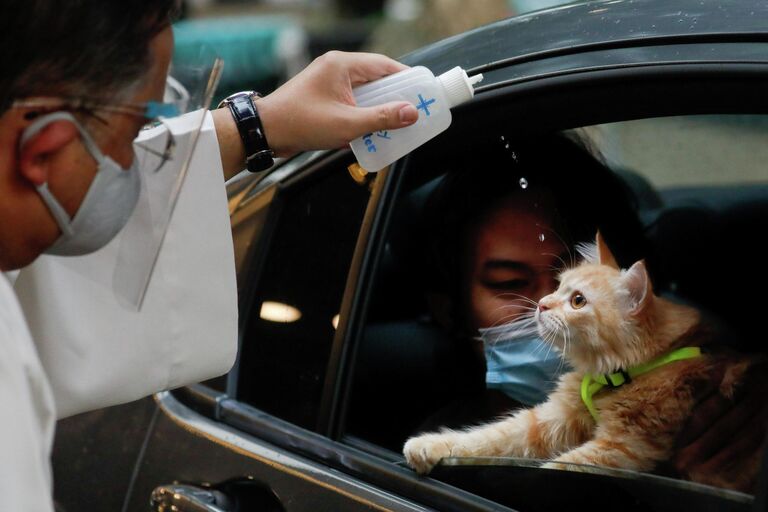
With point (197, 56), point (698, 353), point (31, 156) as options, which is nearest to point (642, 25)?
point (698, 353)

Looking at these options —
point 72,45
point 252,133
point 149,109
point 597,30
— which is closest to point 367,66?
point 252,133

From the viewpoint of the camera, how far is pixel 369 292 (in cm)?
217

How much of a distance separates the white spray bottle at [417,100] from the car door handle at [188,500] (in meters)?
0.71

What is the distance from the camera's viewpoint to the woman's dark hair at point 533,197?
6.32 ft

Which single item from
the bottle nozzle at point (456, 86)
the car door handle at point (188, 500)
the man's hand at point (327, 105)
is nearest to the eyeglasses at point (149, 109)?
the man's hand at point (327, 105)

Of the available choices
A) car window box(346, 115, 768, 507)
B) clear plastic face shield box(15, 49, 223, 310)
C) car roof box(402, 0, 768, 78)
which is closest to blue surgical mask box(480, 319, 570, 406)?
car window box(346, 115, 768, 507)

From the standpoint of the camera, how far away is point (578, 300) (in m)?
1.81

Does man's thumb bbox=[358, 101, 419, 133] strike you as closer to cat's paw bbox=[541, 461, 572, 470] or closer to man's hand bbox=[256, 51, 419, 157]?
man's hand bbox=[256, 51, 419, 157]

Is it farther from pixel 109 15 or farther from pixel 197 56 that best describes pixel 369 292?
pixel 109 15

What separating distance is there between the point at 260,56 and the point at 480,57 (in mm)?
11912

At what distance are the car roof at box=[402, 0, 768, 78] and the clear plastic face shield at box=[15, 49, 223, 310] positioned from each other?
0.54m

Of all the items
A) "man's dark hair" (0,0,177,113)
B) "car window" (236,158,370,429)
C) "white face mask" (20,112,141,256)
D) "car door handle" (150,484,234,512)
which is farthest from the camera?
"car window" (236,158,370,429)

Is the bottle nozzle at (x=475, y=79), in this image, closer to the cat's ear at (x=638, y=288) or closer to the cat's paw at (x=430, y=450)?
the cat's ear at (x=638, y=288)

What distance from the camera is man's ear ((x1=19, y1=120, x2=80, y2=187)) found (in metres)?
1.43
